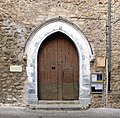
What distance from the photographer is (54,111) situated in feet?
26.6

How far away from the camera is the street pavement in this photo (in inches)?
300

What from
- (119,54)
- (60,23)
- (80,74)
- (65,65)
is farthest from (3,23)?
(119,54)

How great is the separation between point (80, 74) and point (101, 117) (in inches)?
64.6

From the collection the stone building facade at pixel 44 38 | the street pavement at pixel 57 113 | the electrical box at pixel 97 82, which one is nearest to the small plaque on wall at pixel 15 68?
the stone building facade at pixel 44 38

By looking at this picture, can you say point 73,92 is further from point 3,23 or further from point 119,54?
point 3,23

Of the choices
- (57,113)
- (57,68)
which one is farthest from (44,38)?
(57,113)

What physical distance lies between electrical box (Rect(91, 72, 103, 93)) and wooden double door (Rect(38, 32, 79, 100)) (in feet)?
1.89

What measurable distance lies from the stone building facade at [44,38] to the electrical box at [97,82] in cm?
11

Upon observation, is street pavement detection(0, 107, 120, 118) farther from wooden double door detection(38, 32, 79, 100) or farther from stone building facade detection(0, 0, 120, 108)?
wooden double door detection(38, 32, 79, 100)

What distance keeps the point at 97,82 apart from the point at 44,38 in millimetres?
2229

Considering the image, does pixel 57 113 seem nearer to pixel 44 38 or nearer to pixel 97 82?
pixel 97 82

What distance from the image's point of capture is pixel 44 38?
8391mm

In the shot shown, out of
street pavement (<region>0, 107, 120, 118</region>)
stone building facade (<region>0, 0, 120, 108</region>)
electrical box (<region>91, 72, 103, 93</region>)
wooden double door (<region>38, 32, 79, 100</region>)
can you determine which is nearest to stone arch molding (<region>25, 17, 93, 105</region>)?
stone building facade (<region>0, 0, 120, 108</region>)

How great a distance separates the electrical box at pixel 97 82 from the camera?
27.8ft
